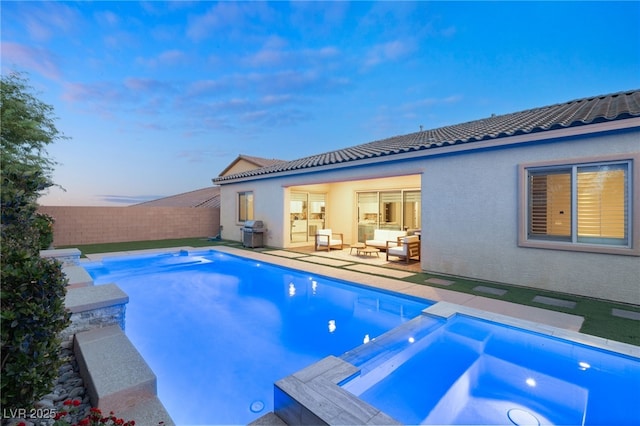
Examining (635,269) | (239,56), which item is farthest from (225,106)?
(635,269)

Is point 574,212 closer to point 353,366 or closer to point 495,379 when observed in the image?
point 495,379

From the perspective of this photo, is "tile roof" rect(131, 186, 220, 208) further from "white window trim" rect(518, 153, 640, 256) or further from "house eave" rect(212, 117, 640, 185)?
"white window trim" rect(518, 153, 640, 256)

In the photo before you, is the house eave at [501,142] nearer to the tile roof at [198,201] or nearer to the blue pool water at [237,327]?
the blue pool water at [237,327]

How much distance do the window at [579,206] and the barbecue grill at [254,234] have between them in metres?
10.6

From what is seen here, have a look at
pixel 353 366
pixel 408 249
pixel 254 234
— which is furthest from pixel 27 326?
pixel 254 234

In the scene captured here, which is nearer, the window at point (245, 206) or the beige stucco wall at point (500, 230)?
the beige stucco wall at point (500, 230)

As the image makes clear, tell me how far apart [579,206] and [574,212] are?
0.16 meters

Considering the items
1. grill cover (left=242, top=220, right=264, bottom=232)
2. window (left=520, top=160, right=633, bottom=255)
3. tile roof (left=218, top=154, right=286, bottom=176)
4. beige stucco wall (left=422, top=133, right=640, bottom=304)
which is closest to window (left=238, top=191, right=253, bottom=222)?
grill cover (left=242, top=220, right=264, bottom=232)

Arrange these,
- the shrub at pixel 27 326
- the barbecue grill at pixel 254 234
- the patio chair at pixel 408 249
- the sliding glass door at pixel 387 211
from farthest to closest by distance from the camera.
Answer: the barbecue grill at pixel 254 234, the sliding glass door at pixel 387 211, the patio chair at pixel 408 249, the shrub at pixel 27 326

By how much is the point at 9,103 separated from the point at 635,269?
18.2m

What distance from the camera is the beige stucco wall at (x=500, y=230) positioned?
19.8ft

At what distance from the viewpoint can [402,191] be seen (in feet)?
43.5

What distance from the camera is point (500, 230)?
7.36 m

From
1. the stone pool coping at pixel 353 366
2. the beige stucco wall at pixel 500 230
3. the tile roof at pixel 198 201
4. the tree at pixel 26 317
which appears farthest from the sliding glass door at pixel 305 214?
the tree at pixel 26 317
